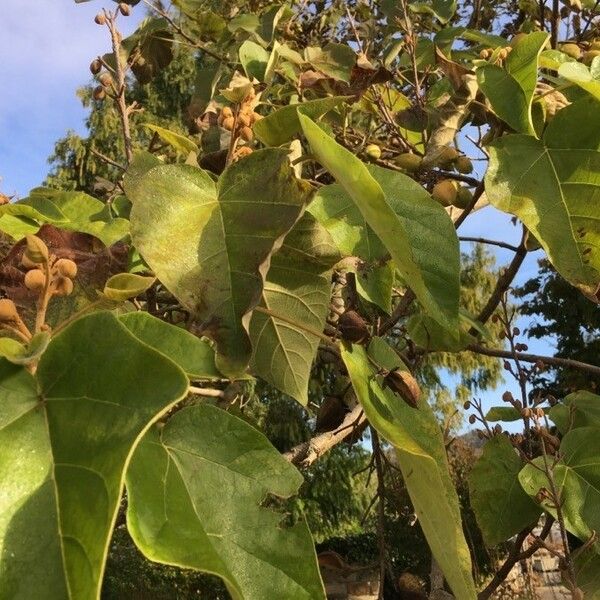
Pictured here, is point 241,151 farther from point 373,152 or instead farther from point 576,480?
point 576,480

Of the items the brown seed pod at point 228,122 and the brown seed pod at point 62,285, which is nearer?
the brown seed pod at point 62,285

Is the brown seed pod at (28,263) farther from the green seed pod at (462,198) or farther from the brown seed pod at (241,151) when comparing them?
the green seed pod at (462,198)

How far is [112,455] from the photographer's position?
0.34m

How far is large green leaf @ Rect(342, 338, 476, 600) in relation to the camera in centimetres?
51

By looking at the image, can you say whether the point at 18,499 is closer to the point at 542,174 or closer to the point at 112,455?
the point at 112,455

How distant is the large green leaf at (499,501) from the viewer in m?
1.03

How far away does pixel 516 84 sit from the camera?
786 mm

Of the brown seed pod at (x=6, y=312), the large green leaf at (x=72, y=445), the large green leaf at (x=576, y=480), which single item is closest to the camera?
the large green leaf at (x=72, y=445)

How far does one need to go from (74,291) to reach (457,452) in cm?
814

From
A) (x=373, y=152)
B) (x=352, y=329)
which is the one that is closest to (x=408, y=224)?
(x=352, y=329)

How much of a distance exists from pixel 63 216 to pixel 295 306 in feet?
0.88

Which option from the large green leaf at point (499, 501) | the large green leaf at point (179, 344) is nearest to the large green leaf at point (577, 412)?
the large green leaf at point (499, 501)

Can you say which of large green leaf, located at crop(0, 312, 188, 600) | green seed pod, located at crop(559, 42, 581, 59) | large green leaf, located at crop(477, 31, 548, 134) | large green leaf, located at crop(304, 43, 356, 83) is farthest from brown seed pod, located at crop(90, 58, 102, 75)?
large green leaf, located at crop(0, 312, 188, 600)

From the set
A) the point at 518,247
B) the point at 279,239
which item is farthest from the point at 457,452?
the point at 279,239
